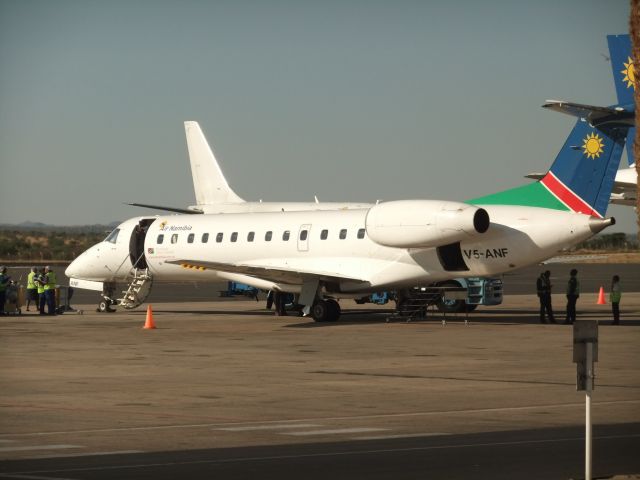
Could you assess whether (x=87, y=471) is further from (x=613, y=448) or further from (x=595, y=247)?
(x=595, y=247)

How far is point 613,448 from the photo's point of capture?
547 inches

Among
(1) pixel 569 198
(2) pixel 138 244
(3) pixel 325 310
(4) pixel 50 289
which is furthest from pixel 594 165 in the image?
(4) pixel 50 289

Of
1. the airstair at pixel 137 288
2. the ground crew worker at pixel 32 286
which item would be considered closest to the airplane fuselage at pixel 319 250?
the airstair at pixel 137 288

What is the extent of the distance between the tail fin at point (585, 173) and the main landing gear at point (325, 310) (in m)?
6.05

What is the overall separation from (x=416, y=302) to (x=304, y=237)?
12.0 feet

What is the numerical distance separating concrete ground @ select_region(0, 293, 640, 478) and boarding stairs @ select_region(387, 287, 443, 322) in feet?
3.23

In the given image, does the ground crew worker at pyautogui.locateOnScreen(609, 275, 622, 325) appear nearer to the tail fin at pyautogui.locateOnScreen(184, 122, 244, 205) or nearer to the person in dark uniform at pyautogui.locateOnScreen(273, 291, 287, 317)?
the person in dark uniform at pyautogui.locateOnScreen(273, 291, 287, 317)

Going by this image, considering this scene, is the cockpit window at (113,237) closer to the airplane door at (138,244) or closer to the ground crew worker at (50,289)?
the airplane door at (138,244)

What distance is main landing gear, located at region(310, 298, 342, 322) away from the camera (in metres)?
36.3

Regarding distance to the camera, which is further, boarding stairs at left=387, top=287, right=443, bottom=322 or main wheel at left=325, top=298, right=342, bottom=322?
boarding stairs at left=387, top=287, right=443, bottom=322

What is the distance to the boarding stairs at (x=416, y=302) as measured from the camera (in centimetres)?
3653

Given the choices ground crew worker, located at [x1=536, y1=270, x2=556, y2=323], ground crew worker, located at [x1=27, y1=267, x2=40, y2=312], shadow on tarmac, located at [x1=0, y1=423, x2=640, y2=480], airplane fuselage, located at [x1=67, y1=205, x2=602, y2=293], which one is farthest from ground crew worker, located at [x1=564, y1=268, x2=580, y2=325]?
shadow on tarmac, located at [x1=0, y1=423, x2=640, y2=480]

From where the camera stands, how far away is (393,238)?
3416cm

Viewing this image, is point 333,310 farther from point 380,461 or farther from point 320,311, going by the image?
point 380,461
